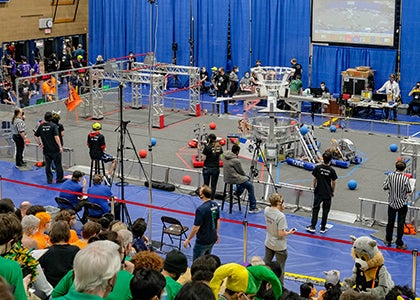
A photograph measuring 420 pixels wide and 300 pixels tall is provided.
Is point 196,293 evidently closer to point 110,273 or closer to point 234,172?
point 110,273

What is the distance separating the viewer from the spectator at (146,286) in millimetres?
4602

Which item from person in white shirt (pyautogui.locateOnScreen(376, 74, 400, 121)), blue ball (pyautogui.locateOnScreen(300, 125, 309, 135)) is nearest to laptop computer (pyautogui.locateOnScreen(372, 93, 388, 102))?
person in white shirt (pyautogui.locateOnScreen(376, 74, 400, 121))

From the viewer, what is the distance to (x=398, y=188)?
11.7 meters

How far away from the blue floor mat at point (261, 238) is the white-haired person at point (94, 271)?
606cm

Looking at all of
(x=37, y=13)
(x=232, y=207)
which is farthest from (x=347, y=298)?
(x=37, y=13)

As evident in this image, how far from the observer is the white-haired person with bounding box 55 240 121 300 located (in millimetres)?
3973

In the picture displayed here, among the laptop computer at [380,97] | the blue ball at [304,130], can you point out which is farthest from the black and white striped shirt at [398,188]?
the laptop computer at [380,97]

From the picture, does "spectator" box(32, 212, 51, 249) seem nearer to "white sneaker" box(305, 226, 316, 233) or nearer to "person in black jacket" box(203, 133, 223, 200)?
"person in black jacket" box(203, 133, 223, 200)

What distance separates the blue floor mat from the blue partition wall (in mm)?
11201

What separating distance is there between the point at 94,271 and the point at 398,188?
8.61m

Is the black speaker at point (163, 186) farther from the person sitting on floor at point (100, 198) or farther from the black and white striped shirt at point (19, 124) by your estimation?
the person sitting on floor at point (100, 198)

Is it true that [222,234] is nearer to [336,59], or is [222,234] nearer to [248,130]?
[248,130]

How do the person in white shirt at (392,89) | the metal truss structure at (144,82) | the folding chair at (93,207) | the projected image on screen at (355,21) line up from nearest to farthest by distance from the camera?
the folding chair at (93,207) → the metal truss structure at (144,82) → the person in white shirt at (392,89) → the projected image on screen at (355,21)

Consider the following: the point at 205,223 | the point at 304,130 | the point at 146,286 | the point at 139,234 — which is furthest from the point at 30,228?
the point at 304,130
